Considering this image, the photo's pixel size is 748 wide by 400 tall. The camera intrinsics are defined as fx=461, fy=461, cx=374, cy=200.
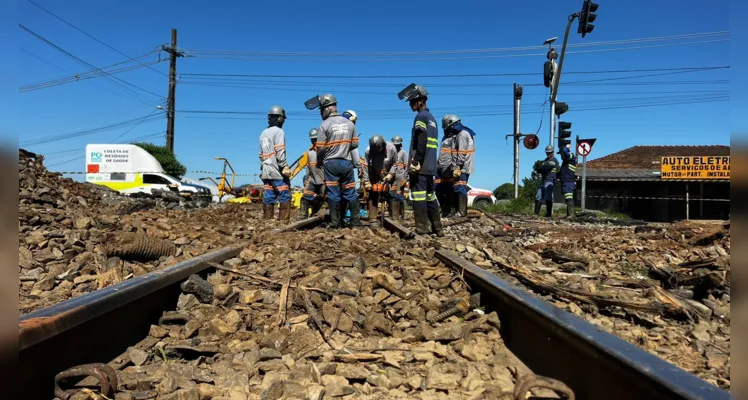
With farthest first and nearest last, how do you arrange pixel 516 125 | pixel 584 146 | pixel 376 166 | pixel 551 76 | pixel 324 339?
pixel 516 125 → pixel 551 76 → pixel 584 146 → pixel 376 166 → pixel 324 339

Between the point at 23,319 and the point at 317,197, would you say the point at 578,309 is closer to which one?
the point at 23,319

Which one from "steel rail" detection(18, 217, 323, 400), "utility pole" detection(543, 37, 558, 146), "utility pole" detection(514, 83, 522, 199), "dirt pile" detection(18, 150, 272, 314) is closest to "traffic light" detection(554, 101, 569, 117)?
"utility pole" detection(543, 37, 558, 146)

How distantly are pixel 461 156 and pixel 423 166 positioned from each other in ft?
16.1

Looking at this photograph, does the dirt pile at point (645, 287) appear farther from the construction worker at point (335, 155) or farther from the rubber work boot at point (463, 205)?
the rubber work boot at point (463, 205)

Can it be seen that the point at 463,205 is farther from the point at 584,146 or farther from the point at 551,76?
the point at 551,76

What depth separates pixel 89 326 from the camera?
95.1 inches

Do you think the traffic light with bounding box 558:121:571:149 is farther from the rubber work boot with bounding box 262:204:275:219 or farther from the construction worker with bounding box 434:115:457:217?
the rubber work boot with bounding box 262:204:275:219

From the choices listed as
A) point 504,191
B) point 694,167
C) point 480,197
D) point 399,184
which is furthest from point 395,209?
point 504,191

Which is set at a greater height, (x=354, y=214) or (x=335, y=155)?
(x=335, y=155)

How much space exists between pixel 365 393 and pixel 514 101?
79.2ft

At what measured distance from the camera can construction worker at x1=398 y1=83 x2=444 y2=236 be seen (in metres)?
7.11

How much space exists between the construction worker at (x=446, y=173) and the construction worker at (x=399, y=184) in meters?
0.96

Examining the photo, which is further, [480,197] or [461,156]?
[480,197]

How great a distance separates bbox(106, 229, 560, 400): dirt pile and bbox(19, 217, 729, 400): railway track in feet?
0.43
